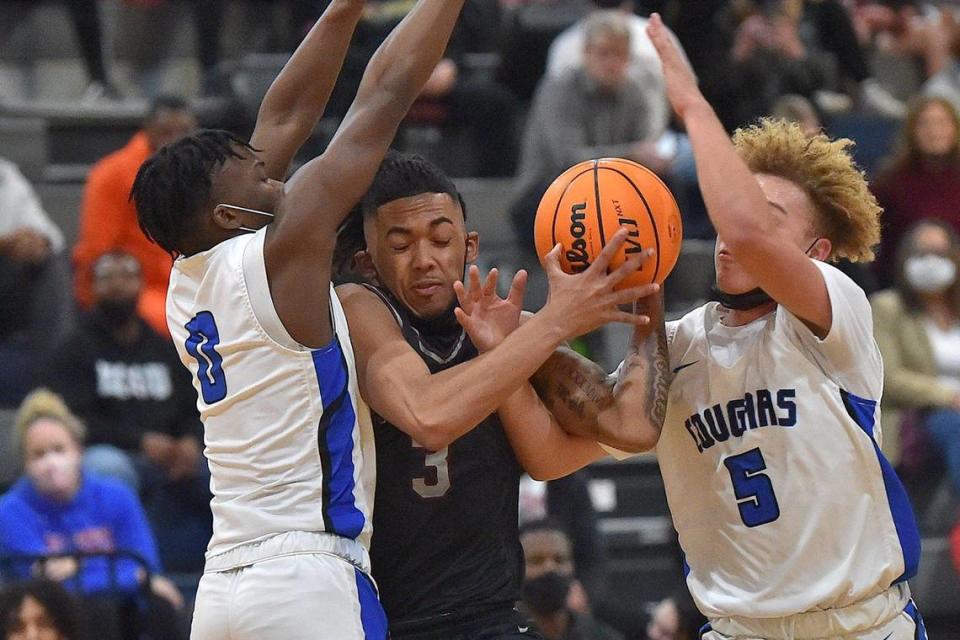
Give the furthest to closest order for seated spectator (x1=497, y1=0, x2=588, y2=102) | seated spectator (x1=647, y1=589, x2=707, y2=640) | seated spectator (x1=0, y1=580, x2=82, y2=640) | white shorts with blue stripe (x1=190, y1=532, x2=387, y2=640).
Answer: seated spectator (x1=497, y1=0, x2=588, y2=102)
seated spectator (x1=647, y1=589, x2=707, y2=640)
seated spectator (x1=0, y1=580, x2=82, y2=640)
white shorts with blue stripe (x1=190, y1=532, x2=387, y2=640)

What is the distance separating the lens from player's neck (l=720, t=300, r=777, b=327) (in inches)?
165

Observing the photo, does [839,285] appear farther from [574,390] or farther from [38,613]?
[38,613]

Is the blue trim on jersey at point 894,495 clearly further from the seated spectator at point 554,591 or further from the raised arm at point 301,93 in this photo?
the seated spectator at point 554,591

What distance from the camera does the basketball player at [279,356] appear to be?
3795 millimetres

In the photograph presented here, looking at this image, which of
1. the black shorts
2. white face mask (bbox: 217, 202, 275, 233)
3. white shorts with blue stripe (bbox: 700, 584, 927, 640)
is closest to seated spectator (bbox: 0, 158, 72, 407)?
white face mask (bbox: 217, 202, 275, 233)

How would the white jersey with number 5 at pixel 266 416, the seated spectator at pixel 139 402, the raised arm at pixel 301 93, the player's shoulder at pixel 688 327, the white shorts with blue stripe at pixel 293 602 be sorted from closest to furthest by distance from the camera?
the white shorts with blue stripe at pixel 293 602
the white jersey with number 5 at pixel 266 416
the player's shoulder at pixel 688 327
the raised arm at pixel 301 93
the seated spectator at pixel 139 402

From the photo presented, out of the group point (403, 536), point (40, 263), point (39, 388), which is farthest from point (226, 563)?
point (40, 263)

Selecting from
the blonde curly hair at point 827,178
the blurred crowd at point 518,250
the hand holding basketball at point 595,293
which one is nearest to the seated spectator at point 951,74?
the blurred crowd at point 518,250

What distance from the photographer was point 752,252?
377cm

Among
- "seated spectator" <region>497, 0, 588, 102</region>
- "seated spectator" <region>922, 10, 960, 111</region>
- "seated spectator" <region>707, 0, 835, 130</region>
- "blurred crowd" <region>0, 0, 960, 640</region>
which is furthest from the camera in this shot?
"seated spectator" <region>922, 10, 960, 111</region>

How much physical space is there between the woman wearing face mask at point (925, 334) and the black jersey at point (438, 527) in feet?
15.1

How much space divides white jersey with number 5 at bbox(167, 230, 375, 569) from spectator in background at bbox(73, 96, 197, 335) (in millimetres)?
4801

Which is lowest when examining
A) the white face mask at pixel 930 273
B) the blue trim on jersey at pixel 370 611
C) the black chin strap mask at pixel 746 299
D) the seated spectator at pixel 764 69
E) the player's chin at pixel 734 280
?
the blue trim on jersey at pixel 370 611

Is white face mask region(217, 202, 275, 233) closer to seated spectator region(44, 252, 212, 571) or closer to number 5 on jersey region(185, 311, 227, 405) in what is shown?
number 5 on jersey region(185, 311, 227, 405)
